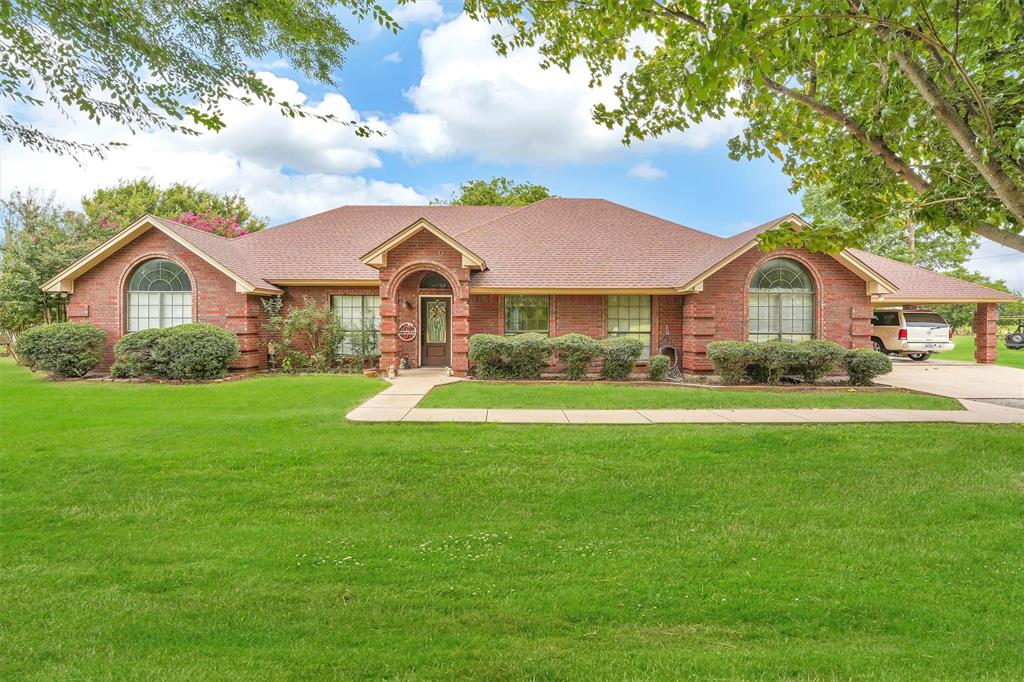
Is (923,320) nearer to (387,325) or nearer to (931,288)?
(931,288)

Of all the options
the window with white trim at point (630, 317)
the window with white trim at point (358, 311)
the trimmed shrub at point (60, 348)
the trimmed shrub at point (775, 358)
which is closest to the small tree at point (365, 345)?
the window with white trim at point (358, 311)

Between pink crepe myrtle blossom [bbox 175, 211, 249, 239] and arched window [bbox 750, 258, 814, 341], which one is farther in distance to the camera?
pink crepe myrtle blossom [bbox 175, 211, 249, 239]

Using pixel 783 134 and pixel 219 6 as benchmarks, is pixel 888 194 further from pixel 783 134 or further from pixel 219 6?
pixel 219 6

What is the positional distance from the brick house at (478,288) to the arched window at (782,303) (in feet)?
0.11

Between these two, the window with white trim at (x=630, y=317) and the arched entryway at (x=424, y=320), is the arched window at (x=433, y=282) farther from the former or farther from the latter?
the window with white trim at (x=630, y=317)

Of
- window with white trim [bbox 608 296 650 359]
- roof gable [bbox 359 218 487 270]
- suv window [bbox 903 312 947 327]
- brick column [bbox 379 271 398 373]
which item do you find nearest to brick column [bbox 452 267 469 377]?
roof gable [bbox 359 218 487 270]

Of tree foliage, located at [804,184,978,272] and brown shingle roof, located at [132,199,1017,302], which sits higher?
tree foliage, located at [804,184,978,272]

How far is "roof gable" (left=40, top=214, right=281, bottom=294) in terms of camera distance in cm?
1571

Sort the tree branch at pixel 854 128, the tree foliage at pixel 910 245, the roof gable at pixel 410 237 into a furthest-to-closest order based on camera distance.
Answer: the tree foliage at pixel 910 245 → the roof gable at pixel 410 237 → the tree branch at pixel 854 128

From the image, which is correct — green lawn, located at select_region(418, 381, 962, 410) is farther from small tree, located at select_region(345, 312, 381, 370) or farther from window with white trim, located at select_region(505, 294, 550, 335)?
small tree, located at select_region(345, 312, 381, 370)

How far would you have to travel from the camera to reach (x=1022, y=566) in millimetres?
4438

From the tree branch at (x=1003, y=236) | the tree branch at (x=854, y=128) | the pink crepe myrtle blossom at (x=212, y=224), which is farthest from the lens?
the pink crepe myrtle blossom at (x=212, y=224)

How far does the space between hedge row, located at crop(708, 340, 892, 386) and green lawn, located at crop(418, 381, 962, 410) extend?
110 centimetres

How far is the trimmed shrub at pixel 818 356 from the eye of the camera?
1424 centimetres
